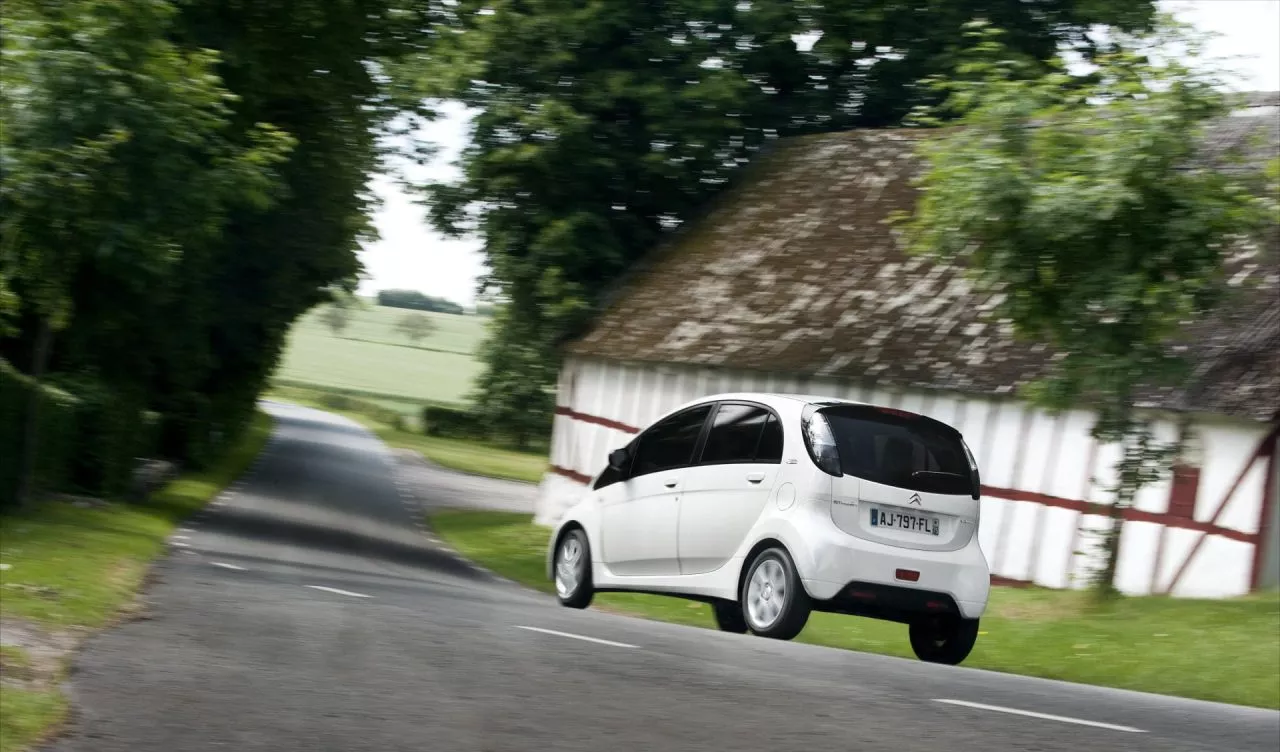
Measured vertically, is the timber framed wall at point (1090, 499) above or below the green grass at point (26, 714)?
above

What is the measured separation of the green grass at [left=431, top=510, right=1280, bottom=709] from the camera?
45.4 feet

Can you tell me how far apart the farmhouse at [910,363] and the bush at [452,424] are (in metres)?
49.1

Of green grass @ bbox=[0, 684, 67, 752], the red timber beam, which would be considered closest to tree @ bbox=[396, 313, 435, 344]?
the red timber beam

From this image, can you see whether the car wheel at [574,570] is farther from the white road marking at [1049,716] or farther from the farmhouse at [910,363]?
the farmhouse at [910,363]

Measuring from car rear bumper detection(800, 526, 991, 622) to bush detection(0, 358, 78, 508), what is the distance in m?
12.3

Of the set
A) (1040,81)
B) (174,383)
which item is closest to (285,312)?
(174,383)

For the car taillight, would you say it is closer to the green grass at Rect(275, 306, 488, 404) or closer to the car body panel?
the car body panel

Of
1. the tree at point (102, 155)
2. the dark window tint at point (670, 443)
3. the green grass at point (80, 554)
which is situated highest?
the tree at point (102, 155)

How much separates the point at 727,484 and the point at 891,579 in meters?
1.46

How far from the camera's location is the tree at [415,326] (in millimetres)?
130375

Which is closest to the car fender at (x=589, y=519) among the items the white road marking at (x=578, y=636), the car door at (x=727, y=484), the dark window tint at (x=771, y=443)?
the car door at (x=727, y=484)

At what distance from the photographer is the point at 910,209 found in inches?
1140

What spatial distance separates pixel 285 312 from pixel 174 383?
8.11 feet

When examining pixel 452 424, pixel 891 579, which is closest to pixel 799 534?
pixel 891 579
